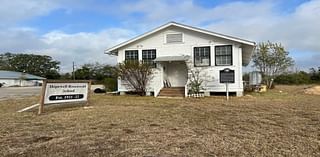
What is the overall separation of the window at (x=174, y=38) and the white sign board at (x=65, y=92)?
8301 mm

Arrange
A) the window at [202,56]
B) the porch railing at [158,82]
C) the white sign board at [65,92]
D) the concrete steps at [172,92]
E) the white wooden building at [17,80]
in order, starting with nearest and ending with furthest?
the white sign board at [65,92], the concrete steps at [172,92], the window at [202,56], the porch railing at [158,82], the white wooden building at [17,80]

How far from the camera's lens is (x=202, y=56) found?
18.6m

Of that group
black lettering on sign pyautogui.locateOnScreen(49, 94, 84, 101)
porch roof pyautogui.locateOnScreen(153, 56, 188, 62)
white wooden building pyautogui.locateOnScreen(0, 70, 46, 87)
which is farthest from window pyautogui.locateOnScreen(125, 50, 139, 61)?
white wooden building pyautogui.locateOnScreen(0, 70, 46, 87)

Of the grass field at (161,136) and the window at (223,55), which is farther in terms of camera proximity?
the window at (223,55)

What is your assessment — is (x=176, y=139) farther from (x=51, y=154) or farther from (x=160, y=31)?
(x=160, y=31)

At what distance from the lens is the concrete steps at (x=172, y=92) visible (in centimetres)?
1839

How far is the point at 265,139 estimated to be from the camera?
5.84 m

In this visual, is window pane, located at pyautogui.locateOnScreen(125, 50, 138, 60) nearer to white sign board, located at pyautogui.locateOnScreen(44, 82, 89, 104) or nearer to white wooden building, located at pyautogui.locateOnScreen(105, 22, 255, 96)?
white wooden building, located at pyautogui.locateOnScreen(105, 22, 255, 96)

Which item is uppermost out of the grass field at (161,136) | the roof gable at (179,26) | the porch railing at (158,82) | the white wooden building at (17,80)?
the roof gable at (179,26)

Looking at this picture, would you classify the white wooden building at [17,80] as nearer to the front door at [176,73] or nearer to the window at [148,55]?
the window at [148,55]

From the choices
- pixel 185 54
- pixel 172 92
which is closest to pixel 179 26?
pixel 185 54

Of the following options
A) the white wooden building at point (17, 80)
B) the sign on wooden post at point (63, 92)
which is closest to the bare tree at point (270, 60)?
the sign on wooden post at point (63, 92)

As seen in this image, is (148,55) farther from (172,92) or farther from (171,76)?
(172,92)

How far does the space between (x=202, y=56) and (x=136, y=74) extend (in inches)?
158
